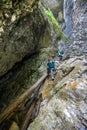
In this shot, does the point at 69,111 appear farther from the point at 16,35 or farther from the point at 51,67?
the point at 16,35

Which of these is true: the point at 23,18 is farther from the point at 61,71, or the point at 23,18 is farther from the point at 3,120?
the point at 3,120

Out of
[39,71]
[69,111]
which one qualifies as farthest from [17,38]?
[69,111]

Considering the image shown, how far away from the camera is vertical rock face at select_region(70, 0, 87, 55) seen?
15.6m

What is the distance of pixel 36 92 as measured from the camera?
11.2 metres

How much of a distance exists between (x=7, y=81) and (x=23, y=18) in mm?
5138

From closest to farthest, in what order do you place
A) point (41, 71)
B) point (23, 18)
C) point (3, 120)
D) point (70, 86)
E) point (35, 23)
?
point (70, 86) < point (3, 120) < point (23, 18) < point (35, 23) < point (41, 71)

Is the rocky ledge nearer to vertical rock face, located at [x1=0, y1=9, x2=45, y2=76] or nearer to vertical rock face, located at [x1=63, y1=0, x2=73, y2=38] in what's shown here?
vertical rock face, located at [x1=0, y1=9, x2=45, y2=76]

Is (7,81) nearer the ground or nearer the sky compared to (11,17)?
nearer the ground

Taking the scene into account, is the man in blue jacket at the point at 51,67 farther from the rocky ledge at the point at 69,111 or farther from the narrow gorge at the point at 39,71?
the rocky ledge at the point at 69,111

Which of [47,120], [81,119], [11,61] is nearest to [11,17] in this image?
[11,61]

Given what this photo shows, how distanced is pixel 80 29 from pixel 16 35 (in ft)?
26.6

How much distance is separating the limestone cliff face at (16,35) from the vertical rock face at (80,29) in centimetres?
398

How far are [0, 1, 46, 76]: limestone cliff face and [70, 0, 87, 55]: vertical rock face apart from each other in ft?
13.1

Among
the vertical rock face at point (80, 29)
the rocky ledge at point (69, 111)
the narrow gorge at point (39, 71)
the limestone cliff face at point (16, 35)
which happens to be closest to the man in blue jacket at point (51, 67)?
the narrow gorge at point (39, 71)
